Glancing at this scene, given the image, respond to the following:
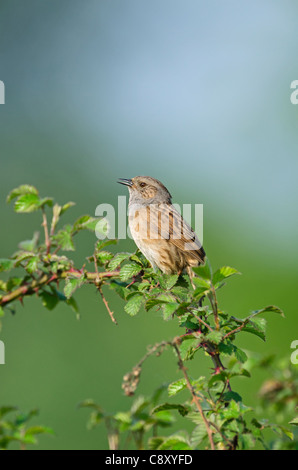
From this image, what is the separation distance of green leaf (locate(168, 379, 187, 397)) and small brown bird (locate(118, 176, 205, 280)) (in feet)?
8.92

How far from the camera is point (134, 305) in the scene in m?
2.71

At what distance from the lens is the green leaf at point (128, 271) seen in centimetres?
291

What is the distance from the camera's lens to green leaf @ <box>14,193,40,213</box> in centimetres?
269

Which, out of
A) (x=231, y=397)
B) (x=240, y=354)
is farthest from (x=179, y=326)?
(x=231, y=397)

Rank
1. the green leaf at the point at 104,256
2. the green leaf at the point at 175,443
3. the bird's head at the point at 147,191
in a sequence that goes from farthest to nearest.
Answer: the bird's head at the point at 147,191
the green leaf at the point at 104,256
the green leaf at the point at 175,443

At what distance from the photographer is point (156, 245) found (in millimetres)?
Answer: 5227

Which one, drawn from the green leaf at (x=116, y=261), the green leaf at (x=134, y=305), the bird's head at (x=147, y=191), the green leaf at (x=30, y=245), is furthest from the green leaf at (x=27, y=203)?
the bird's head at (x=147, y=191)

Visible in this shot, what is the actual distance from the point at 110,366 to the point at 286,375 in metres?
5.25

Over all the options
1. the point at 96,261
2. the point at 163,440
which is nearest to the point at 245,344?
the point at 96,261

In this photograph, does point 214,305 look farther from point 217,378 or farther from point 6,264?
point 6,264

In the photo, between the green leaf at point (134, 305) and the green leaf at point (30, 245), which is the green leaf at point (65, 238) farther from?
the green leaf at point (134, 305)

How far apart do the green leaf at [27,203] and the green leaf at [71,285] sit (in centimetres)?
36

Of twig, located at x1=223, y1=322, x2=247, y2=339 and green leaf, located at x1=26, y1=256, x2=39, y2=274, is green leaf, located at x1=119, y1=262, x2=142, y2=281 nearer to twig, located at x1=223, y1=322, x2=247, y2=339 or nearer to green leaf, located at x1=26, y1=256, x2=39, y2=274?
green leaf, located at x1=26, y1=256, x2=39, y2=274

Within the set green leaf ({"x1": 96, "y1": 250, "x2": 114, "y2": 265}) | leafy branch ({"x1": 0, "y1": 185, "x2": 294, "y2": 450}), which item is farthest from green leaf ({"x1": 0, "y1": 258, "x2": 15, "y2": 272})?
green leaf ({"x1": 96, "y1": 250, "x2": 114, "y2": 265})
